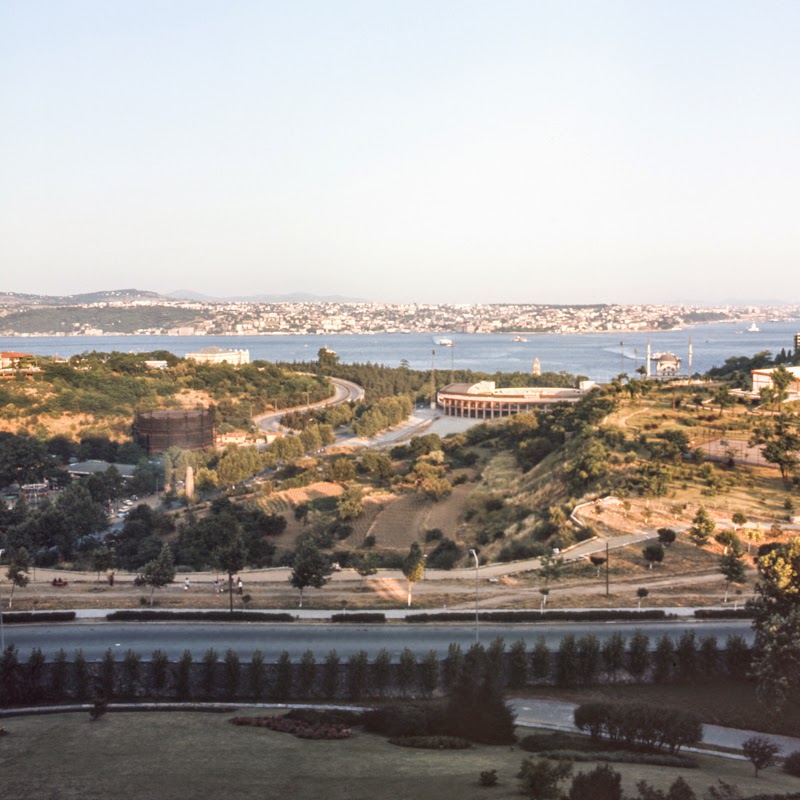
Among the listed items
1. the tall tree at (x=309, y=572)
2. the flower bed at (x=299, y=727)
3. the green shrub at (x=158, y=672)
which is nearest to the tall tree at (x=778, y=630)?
the flower bed at (x=299, y=727)

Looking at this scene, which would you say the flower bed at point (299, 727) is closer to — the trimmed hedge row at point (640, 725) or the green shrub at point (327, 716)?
the green shrub at point (327, 716)

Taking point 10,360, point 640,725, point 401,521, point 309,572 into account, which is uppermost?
point 10,360

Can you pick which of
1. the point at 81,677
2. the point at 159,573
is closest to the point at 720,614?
the point at 159,573

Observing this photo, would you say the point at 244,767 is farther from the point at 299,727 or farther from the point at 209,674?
the point at 209,674

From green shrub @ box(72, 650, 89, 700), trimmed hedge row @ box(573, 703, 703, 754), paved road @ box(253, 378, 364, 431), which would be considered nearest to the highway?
green shrub @ box(72, 650, 89, 700)

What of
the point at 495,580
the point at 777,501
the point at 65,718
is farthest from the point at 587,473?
the point at 65,718

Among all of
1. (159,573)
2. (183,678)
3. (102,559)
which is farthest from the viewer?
(102,559)

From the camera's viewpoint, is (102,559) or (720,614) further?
(102,559)
